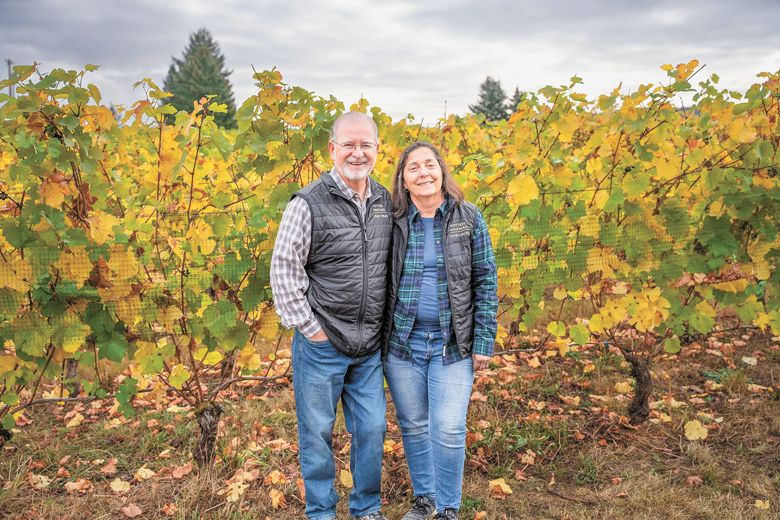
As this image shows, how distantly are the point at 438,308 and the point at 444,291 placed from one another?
0.07 meters

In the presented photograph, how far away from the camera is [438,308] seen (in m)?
2.37

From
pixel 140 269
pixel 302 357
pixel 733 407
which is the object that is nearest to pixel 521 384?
pixel 733 407

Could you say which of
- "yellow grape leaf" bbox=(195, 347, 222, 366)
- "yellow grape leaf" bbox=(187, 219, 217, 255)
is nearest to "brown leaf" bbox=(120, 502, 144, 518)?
"yellow grape leaf" bbox=(195, 347, 222, 366)

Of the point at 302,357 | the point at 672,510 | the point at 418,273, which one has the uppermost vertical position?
the point at 418,273

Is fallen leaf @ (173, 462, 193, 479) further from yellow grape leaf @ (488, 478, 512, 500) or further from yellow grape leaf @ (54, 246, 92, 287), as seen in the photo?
yellow grape leaf @ (488, 478, 512, 500)

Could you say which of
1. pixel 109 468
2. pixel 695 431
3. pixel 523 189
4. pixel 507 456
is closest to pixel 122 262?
pixel 109 468

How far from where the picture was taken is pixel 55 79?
2.13m

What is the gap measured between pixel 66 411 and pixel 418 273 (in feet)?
10.3

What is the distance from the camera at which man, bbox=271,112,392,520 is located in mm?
2227

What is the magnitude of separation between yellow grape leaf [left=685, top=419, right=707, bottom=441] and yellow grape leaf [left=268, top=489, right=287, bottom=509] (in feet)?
7.69

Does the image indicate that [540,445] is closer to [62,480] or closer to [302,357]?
[302,357]

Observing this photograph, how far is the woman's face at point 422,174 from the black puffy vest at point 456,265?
10 cm

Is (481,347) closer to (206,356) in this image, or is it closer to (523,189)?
(523,189)

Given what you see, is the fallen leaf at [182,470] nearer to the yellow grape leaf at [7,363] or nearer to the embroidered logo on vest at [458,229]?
the yellow grape leaf at [7,363]
